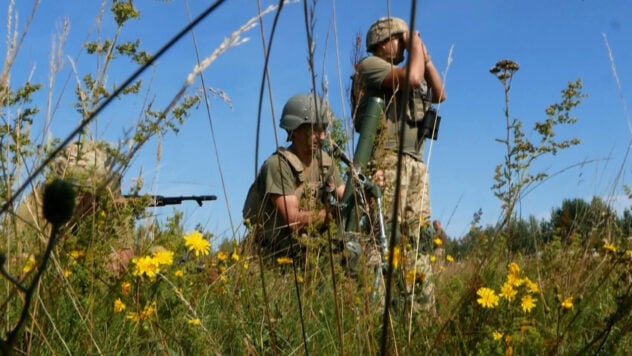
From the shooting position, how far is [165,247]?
224cm

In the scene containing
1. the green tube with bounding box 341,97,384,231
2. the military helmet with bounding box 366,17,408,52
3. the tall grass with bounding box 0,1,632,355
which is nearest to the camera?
the tall grass with bounding box 0,1,632,355

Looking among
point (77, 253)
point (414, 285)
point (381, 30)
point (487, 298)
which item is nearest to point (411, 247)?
point (487, 298)

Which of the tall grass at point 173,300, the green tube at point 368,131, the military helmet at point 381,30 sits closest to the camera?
the tall grass at point 173,300

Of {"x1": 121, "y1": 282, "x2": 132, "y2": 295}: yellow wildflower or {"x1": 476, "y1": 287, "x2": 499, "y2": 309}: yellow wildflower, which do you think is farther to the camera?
{"x1": 121, "y1": 282, "x2": 132, "y2": 295}: yellow wildflower

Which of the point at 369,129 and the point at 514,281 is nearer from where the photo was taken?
the point at 514,281

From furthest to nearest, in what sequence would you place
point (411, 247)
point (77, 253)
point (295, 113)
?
point (295, 113) → point (411, 247) → point (77, 253)

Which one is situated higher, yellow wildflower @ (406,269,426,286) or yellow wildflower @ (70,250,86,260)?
yellow wildflower @ (406,269,426,286)

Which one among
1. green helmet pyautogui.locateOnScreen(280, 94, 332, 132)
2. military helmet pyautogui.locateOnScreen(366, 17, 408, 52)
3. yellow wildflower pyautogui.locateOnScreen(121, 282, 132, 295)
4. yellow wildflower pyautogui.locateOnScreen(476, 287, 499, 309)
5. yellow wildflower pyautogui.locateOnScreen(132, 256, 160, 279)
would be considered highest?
military helmet pyautogui.locateOnScreen(366, 17, 408, 52)

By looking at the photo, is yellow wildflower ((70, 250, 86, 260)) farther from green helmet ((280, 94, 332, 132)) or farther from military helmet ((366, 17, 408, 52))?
military helmet ((366, 17, 408, 52))

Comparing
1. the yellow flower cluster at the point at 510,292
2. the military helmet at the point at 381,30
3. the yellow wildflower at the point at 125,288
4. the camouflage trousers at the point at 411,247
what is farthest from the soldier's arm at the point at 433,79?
the yellow wildflower at the point at 125,288

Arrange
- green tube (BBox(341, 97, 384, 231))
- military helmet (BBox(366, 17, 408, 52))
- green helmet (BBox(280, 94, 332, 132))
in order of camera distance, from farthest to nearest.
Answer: green helmet (BBox(280, 94, 332, 132)) < military helmet (BBox(366, 17, 408, 52)) < green tube (BBox(341, 97, 384, 231))

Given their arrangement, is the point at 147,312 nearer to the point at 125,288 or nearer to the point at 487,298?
the point at 125,288

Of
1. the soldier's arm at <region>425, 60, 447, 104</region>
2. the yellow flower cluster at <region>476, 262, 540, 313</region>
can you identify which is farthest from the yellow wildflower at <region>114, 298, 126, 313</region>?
the soldier's arm at <region>425, 60, 447, 104</region>

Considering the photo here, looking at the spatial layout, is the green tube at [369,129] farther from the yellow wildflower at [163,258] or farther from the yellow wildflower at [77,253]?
the yellow wildflower at [77,253]
